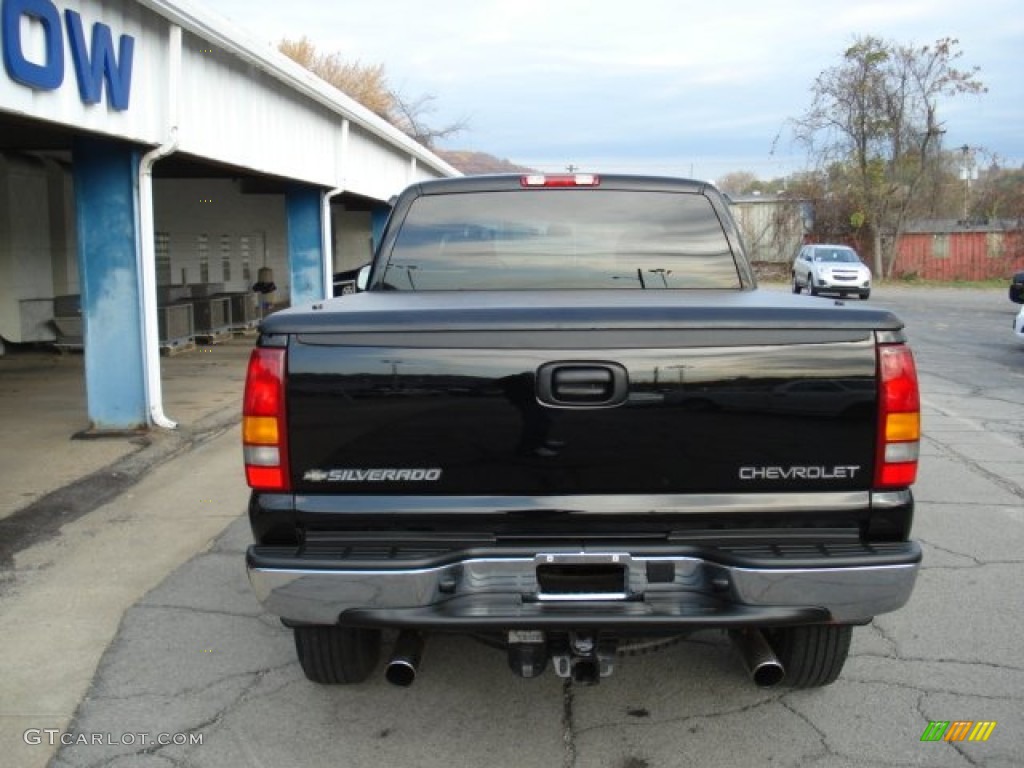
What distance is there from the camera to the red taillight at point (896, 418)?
9.68ft

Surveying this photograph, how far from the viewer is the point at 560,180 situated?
4520mm

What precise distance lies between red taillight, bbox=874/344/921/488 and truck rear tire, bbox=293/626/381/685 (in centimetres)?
197

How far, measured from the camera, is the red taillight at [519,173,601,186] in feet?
14.8

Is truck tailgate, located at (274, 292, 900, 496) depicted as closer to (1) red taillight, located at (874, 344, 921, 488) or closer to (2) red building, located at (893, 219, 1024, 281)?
(1) red taillight, located at (874, 344, 921, 488)

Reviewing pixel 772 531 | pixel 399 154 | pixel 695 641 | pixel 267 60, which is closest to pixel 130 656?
pixel 695 641

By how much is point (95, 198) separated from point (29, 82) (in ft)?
7.00

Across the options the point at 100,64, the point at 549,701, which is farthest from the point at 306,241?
the point at 549,701

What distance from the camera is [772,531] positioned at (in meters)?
2.97

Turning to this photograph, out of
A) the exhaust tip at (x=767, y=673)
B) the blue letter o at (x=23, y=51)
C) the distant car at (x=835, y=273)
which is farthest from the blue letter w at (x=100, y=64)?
the distant car at (x=835, y=273)

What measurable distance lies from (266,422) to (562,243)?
1.95 metres

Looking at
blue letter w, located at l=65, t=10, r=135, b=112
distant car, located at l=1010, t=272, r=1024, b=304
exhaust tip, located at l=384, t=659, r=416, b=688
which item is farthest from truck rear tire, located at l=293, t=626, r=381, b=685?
distant car, located at l=1010, t=272, r=1024, b=304

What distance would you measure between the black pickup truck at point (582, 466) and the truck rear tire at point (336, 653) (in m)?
0.65

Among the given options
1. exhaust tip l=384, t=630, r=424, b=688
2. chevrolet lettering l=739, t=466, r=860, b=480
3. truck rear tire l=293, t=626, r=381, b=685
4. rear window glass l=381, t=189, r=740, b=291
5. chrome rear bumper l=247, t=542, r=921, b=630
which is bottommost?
truck rear tire l=293, t=626, r=381, b=685

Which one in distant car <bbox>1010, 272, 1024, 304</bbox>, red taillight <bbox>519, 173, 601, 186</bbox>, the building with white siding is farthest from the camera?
distant car <bbox>1010, 272, 1024, 304</bbox>
